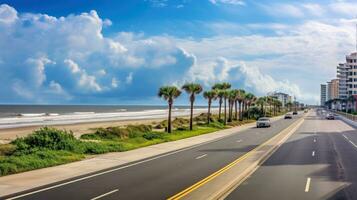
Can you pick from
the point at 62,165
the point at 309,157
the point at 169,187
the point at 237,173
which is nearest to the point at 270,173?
the point at 237,173

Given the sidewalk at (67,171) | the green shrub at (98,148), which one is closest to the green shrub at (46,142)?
the green shrub at (98,148)

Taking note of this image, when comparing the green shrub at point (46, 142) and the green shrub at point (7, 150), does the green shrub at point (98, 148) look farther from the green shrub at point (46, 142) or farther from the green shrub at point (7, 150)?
the green shrub at point (7, 150)

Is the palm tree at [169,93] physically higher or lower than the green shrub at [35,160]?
higher

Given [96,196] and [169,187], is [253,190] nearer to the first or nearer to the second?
[169,187]

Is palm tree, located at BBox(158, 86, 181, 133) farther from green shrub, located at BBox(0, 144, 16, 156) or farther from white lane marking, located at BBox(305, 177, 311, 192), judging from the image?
white lane marking, located at BBox(305, 177, 311, 192)

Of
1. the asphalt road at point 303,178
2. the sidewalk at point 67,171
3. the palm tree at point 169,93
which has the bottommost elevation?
the sidewalk at point 67,171

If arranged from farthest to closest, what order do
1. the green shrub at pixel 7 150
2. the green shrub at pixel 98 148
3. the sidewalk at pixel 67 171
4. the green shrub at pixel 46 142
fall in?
the green shrub at pixel 98 148 → the green shrub at pixel 46 142 → the green shrub at pixel 7 150 → the sidewalk at pixel 67 171

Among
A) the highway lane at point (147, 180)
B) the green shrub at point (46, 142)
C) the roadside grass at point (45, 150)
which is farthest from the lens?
the green shrub at point (46, 142)

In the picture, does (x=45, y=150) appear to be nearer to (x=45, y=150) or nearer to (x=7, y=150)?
(x=45, y=150)

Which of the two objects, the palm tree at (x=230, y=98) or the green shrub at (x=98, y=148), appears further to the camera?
the palm tree at (x=230, y=98)

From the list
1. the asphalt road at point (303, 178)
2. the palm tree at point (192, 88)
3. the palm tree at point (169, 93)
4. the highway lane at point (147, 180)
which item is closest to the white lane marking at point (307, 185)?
the asphalt road at point (303, 178)

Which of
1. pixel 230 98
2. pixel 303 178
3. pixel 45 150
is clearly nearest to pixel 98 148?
pixel 45 150

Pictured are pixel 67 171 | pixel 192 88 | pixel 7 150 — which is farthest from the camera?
pixel 192 88

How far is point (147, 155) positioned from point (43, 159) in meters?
6.68
